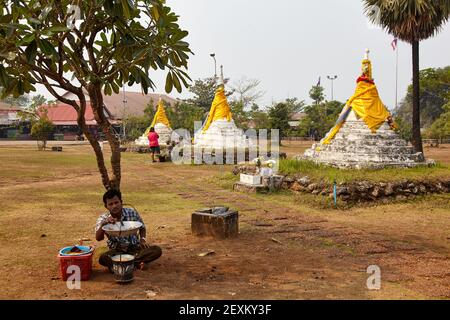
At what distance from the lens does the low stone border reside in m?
9.95

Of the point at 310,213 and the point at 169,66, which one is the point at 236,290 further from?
the point at 310,213

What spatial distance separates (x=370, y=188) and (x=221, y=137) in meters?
14.4

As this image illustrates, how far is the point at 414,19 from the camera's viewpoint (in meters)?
15.3

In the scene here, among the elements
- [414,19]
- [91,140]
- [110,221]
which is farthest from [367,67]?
[110,221]

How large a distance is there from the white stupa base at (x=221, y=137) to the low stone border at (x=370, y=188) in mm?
12557

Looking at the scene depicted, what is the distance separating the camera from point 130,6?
13.0 ft

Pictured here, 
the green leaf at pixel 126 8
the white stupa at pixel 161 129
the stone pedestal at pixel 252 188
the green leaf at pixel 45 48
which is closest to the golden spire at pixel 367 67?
the stone pedestal at pixel 252 188

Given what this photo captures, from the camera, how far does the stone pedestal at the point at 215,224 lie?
6.82m

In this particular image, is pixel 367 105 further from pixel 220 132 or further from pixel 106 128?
pixel 220 132

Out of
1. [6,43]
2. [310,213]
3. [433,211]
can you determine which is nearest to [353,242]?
[310,213]

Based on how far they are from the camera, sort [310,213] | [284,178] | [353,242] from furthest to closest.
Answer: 1. [284,178]
2. [310,213]
3. [353,242]

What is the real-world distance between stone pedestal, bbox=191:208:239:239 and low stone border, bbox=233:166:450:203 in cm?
391

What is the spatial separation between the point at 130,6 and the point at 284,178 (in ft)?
26.4

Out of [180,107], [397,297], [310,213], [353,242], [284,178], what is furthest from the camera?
[180,107]
